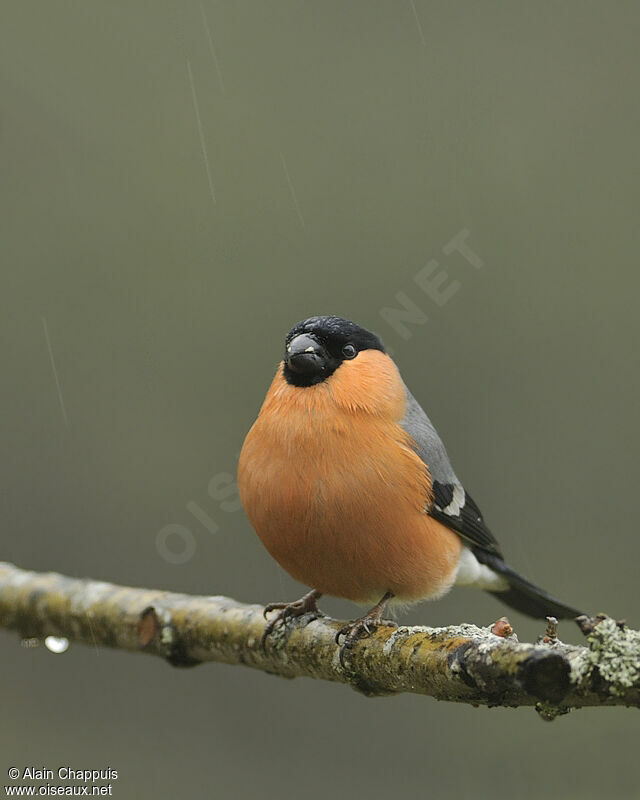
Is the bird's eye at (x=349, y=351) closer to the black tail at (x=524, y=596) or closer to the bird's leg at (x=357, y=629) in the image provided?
the bird's leg at (x=357, y=629)

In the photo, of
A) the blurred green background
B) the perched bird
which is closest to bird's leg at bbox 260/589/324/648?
the perched bird

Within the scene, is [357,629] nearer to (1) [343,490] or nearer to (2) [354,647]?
A: (2) [354,647]

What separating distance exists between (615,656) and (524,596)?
279 cm

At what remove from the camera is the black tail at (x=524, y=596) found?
4.67 m

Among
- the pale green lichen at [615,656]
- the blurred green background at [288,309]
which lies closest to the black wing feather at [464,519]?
the blurred green background at [288,309]

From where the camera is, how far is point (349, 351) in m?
4.04

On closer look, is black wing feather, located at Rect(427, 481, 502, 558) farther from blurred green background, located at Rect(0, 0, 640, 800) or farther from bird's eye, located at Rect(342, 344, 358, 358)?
blurred green background, located at Rect(0, 0, 640, 800)

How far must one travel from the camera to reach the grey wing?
4027mm

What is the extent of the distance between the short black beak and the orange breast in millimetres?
66

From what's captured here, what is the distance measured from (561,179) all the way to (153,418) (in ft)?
10.3

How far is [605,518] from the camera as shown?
6168 millimetres

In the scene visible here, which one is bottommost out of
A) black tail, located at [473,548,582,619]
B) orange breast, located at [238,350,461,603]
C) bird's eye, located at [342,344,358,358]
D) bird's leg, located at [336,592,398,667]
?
black tail, located at [473,548,582,619]

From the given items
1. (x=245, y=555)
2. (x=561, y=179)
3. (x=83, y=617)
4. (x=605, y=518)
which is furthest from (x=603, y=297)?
(x=83, y=617)

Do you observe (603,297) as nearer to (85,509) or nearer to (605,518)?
(605,518)
